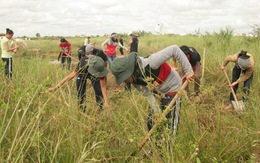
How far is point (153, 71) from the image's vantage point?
2.88 meters

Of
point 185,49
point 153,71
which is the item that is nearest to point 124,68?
point 153,71

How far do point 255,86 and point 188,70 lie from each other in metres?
3.33

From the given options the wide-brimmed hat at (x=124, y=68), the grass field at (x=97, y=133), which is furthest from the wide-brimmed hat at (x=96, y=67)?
the wide-brimmed hat at (x=124, y=68)

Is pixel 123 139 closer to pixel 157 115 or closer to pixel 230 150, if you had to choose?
pixel 157 115

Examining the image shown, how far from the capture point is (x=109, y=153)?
2379mm

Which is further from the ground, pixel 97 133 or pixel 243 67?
pixel 243 67

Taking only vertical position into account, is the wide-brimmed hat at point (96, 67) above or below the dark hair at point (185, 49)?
below

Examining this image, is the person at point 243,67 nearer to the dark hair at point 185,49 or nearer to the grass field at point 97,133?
the dark hair at point 185,49

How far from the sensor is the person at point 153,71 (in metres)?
2.63

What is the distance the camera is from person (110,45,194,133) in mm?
2629

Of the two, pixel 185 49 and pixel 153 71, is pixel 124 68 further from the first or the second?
pixel 185 49

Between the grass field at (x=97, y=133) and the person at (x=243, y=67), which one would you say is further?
the person at (x=243, y=67)

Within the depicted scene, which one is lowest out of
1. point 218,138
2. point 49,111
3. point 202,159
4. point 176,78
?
point 202,159

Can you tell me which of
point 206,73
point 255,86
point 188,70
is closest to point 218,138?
point 188,70
